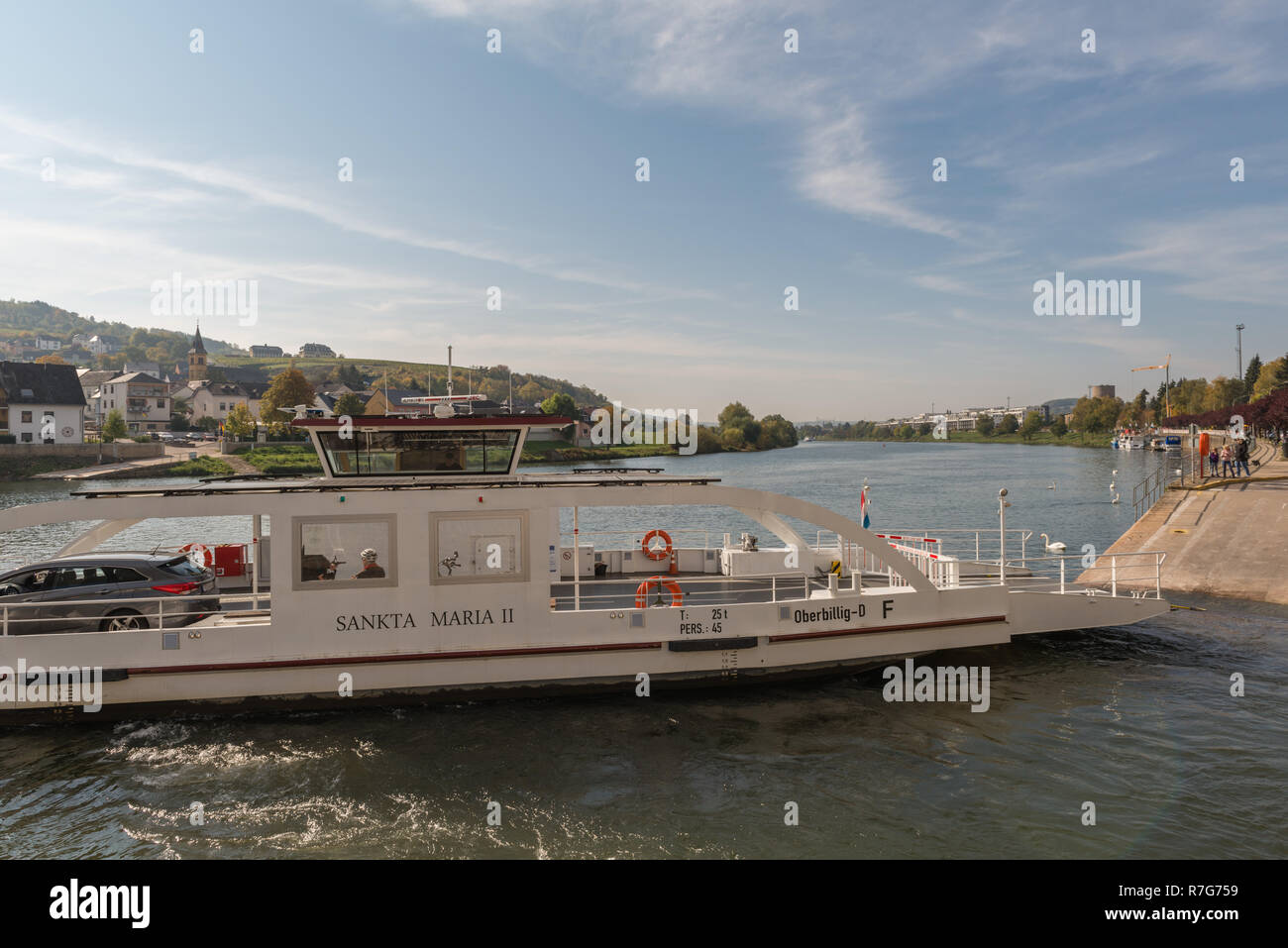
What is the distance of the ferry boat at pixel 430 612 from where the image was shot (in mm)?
10188

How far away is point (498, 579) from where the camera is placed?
10.8 meters

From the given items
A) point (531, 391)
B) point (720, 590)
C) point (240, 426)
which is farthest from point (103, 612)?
point (531, 391)

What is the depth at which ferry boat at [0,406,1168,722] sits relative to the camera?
10.2 metres

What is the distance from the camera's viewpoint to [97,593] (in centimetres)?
1073

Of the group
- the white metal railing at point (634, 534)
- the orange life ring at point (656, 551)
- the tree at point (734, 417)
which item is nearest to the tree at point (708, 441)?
the tree at point (734, 417)

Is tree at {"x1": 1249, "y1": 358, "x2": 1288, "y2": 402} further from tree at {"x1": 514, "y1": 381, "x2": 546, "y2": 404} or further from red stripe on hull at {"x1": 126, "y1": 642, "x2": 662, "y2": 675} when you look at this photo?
tree at {"x1": 514, "y1": 381, "x2": 546, "y2": 404}

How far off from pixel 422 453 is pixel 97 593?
516cm

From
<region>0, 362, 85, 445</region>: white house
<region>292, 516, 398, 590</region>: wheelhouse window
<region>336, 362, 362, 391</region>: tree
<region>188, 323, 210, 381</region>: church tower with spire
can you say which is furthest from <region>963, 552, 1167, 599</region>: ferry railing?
<region>188, 323, 210, 381</region>: church tower with spire

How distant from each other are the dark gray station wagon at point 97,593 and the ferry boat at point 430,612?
144 millimetres

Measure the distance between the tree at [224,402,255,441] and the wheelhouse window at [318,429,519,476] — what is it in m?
84.4

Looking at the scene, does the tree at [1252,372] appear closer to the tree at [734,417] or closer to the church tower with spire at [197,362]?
the tree at [734,417]

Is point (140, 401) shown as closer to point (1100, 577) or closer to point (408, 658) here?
point (408, 658)

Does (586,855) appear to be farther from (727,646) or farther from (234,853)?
(727,646)
